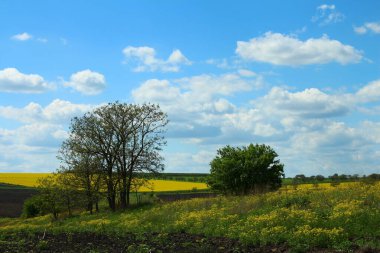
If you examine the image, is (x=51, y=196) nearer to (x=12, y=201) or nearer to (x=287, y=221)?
(x=12, y=201)

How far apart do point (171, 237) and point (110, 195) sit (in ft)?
93.0

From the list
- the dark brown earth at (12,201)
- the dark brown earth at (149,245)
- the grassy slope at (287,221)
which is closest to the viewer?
the grassy slope at (287,221)

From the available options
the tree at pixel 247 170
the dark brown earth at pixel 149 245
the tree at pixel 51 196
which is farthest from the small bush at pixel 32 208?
the dark brown earth at pixel 149 245

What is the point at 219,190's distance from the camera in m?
48.7

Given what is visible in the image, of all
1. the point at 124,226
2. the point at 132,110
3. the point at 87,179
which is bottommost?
the point at 124,226

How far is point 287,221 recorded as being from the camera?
21.4 meters

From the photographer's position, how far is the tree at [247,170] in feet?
152

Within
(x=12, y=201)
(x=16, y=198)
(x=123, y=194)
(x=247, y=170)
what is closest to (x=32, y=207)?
(x=123, y=194)

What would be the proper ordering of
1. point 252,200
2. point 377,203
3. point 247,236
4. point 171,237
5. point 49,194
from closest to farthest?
1. point 247,236
2. point 377,203
3. point 171,237
4. point 252,200
5. point 49,194

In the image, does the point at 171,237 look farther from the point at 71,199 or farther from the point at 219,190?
the point at 71,199

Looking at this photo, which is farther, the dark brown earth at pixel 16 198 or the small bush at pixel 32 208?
the dark brown earth at pixel 16 198

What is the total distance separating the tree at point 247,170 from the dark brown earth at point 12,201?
3059 cm

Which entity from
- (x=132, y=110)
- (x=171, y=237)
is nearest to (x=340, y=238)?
(x=171, y=237)

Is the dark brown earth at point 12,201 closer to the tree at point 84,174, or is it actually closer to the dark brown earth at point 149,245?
the tree at point 84,174
